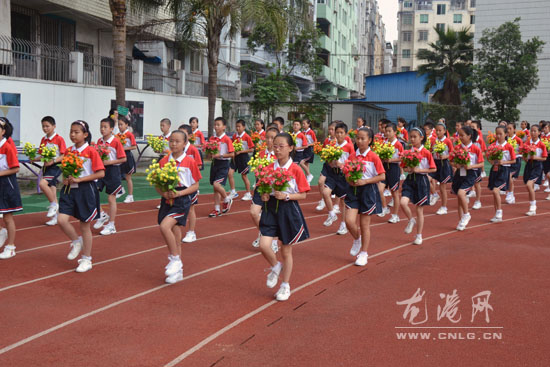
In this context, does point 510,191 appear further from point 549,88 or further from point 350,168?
point 549,88

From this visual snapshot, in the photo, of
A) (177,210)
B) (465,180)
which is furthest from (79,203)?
(465,180)

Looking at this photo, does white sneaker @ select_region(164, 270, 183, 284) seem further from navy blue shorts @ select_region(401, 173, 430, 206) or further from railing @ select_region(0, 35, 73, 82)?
railing @ select_region(0, 35, 73, 82)

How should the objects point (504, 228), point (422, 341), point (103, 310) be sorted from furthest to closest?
point (504, 228) < point (103, 310) < point (422, 341)

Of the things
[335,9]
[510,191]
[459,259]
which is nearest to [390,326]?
[459,259]

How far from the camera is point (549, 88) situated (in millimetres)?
35938

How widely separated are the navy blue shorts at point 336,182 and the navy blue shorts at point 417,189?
1186mm

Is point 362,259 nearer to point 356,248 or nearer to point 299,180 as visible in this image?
point 356,248

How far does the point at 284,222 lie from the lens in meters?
6.40

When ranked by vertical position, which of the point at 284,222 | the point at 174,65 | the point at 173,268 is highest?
the point at 174,65

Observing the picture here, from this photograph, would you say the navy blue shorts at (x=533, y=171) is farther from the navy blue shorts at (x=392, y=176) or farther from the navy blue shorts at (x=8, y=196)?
the navy blue shorts at (x=8, y=196)

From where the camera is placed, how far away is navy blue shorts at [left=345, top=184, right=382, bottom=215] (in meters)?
7.98

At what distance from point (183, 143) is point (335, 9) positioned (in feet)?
169

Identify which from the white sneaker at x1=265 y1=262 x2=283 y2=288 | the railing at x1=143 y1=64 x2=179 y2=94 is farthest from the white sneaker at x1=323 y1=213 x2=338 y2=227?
the railing at x1=143 y1=64 x2=179 y2=94

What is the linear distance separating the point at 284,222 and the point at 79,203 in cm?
286
